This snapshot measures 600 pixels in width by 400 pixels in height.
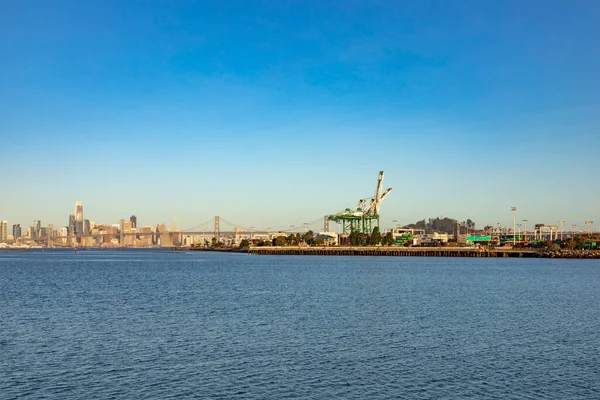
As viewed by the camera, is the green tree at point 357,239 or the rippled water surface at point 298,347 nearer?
the rippled water surface at point 298,347

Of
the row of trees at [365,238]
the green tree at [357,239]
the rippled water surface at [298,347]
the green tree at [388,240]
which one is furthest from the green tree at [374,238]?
the rippled water surface at [298,347]

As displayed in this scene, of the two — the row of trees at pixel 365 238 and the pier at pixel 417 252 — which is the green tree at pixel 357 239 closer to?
the row of trees at pixel 365 238

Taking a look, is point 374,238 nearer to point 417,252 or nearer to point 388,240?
point 388,240

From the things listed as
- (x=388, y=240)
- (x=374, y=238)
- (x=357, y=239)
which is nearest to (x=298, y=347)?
(x=374, y=238)

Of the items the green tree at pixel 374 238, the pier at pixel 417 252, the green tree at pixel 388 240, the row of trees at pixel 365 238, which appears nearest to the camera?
the pier at pixel 417 252

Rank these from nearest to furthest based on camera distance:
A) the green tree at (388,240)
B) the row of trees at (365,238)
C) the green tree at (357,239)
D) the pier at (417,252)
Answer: the pier at (417,252), the row of trees at (365,238), the green tree at (357,239), the green tree at (388,240)

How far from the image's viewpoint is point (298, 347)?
959 inches

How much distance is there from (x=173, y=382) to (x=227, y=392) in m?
2.03

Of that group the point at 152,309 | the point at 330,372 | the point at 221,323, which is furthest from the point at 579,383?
the point at 152,309

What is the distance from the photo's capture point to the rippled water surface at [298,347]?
18.5m

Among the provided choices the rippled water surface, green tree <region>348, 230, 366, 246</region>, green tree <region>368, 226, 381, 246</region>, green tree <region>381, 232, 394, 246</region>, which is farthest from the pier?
the rippled water surface

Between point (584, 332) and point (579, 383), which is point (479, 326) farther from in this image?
point (579, 383)

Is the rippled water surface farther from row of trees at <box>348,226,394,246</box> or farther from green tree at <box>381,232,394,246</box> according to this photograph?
green tree at <box>381,232,394,246</box>

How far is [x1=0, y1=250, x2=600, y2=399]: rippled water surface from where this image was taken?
1853 cm
